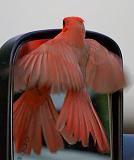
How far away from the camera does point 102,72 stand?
0.36 meters

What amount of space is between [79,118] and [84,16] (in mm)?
400

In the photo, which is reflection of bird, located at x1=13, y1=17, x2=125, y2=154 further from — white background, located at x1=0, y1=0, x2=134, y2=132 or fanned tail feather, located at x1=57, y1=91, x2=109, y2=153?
white background, located at x1=0, y1=0, x2=134, y2=132

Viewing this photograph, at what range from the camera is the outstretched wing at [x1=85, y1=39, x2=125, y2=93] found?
1.16 ft

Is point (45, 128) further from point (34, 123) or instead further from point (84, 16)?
point (84, 16)

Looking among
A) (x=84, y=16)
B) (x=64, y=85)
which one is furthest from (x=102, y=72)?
(x=84, y=16)

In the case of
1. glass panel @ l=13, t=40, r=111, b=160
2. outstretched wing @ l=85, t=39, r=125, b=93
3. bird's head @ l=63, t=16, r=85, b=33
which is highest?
bird's head @ l=63, t=16, r=85, b=33

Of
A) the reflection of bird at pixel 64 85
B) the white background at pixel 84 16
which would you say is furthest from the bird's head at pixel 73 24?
the white background at pixel 84 16

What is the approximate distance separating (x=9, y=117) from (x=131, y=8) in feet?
1.58

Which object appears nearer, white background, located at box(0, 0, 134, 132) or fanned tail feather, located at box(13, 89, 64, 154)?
fanned tail feather, located at box(13, 89, 64, 154)

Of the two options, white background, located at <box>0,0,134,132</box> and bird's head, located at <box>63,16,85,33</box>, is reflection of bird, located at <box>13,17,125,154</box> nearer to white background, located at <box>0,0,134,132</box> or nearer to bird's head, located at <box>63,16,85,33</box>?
bird's head, located at <box>63,16,85,33</box>

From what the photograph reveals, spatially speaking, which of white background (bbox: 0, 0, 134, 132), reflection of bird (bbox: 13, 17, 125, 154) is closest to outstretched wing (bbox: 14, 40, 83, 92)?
reflection of bird (bbox: 13, 17, 125, 154)

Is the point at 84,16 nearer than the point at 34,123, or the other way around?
the point at 34,123

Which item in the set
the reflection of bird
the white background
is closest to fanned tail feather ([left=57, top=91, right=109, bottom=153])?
the reflection of bird

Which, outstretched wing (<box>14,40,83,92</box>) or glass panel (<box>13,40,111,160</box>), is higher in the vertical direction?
outstretched wing (<box>14,40,83,92</box>)
